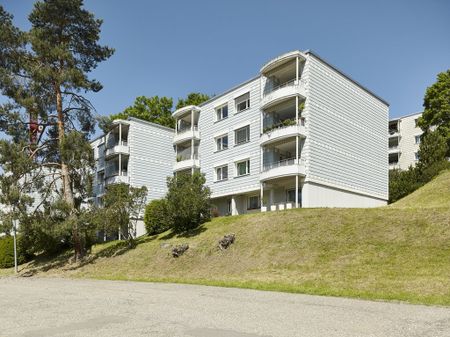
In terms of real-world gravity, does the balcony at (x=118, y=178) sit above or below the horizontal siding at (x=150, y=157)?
below

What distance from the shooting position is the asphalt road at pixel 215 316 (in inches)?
324

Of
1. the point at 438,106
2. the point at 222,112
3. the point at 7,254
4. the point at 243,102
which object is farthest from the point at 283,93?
the point at 7,254

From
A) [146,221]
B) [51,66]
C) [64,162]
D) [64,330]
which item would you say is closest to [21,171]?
[64,162]

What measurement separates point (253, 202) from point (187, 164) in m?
8.57

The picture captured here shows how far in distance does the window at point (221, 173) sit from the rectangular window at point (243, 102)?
541 cm

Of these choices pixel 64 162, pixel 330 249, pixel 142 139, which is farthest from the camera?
pixel 142 139

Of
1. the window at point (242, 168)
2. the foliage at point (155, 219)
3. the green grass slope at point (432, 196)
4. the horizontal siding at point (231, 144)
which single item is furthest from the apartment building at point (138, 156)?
the green grass slope at point (432, 196)

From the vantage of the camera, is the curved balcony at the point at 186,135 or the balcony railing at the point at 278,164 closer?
the balcony railing at the point at 278,164

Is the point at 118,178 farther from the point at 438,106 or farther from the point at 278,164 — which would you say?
the point at 438,106

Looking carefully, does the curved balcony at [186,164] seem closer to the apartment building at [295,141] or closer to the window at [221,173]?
the apartment building at [295,141]

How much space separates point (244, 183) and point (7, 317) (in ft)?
89.6

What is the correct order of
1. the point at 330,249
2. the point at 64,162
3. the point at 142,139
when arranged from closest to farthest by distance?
the point at 330,249
the point at 64,162
the point at 142,139

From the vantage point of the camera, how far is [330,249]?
824 inches

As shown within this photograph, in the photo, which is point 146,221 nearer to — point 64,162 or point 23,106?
point 64,162
